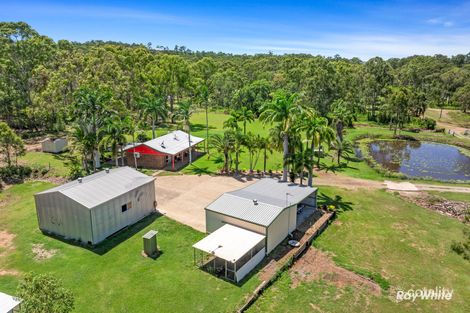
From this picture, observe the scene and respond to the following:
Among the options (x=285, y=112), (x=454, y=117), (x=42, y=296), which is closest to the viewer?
(x=42, y=296)

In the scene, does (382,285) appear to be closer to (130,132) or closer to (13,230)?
(13,230)

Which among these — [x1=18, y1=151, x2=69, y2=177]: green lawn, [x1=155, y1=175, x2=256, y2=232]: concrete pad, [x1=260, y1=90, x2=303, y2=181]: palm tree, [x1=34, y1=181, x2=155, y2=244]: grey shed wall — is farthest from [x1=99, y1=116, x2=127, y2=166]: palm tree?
[x1=260, y1=90, x2=303, y2=181]: palm tree

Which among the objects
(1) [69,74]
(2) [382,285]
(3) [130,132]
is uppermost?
(1) [69,74]

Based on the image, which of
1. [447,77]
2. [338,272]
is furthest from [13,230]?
[447,77]

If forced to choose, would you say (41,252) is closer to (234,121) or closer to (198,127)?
(234,121)

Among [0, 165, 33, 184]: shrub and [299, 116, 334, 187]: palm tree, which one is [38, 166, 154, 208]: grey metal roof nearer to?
[0, 165, 33, 184]: shrub

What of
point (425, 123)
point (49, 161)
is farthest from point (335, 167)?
point (425, 123)
